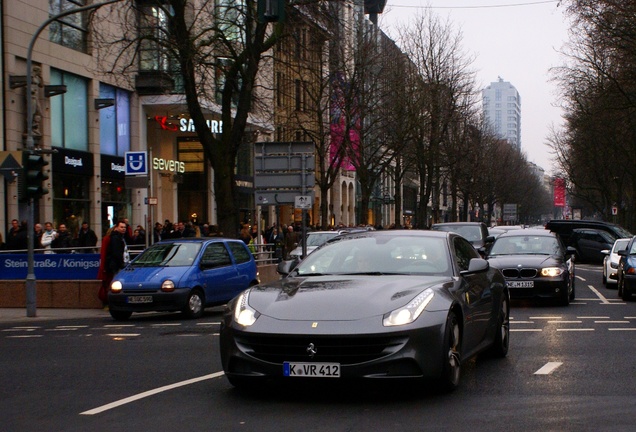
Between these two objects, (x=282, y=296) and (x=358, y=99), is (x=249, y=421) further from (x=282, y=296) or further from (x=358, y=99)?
(x=358, y=99)

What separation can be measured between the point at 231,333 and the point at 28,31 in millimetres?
27905

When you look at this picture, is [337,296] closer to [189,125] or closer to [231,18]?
[231,18]

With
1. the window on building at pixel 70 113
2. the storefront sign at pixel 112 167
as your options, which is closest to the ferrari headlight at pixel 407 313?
the window on building at pixel 70 113

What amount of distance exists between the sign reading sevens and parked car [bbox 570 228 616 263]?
2694 centimetres

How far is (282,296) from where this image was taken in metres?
8.42

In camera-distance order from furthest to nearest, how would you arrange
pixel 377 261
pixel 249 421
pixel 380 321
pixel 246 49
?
pixel 246 49 → pixel 377 261 → pixel 380 321 → pixel 249 421

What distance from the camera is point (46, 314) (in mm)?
20844

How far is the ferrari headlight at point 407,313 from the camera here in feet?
25.8

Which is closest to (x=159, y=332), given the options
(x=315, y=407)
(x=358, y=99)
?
(x=315, y=407)

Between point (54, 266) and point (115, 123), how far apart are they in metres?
19.3

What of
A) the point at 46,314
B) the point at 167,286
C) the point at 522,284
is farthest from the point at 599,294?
the point at 46,314

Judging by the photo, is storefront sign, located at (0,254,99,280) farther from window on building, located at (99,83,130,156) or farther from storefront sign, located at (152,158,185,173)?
storefront sign, located at (152,158,185,173)

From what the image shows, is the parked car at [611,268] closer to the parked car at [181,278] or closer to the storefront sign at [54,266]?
the parked car at [181,278]

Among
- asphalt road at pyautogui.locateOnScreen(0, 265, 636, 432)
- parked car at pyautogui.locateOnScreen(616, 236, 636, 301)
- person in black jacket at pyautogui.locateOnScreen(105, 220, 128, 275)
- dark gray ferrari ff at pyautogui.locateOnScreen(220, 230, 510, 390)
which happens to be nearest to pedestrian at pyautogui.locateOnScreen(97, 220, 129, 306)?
person in black jacket at pyautogui.locateOnScreen(105, 220, 128, 275)
